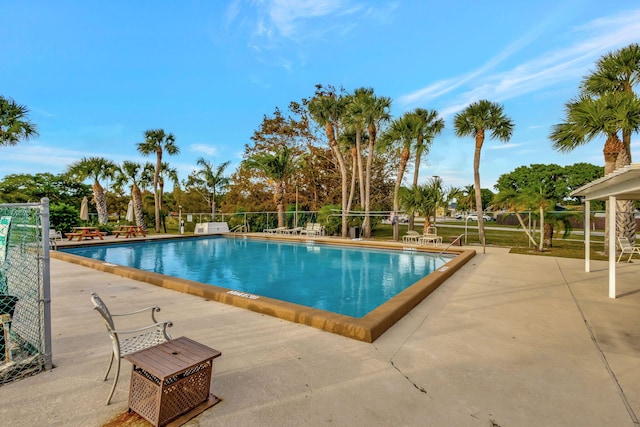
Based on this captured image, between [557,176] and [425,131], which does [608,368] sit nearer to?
[425,131]

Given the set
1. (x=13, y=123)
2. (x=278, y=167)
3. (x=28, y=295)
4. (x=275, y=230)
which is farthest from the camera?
(x=278, y=167)

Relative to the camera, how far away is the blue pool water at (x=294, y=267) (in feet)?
20.9

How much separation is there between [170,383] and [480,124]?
47.4 ft

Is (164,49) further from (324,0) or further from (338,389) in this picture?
(338,389)

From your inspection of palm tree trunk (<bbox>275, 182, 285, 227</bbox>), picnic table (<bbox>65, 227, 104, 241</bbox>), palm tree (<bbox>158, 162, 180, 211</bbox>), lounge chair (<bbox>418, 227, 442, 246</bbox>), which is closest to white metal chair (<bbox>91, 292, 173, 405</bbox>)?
lounge chair (<bbox>418, 227, 442, 246</bbox>)

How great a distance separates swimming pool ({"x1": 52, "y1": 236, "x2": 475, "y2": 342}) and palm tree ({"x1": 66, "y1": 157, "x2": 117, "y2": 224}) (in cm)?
708

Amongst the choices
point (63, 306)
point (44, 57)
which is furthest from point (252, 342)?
point (44, 57)

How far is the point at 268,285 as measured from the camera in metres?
7.20

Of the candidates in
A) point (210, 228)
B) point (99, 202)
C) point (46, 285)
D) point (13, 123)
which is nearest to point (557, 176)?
point (210, 228)

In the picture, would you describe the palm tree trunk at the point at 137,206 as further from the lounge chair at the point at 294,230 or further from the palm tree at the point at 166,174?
the lounge chair at the point at 294,230

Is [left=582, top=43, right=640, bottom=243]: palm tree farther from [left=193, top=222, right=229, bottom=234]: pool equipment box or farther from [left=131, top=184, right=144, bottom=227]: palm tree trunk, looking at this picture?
[left=131, top=184, right=144, bottom=227]: palm tree trunk

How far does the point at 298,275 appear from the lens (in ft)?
26.9

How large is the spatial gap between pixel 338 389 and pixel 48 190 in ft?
119

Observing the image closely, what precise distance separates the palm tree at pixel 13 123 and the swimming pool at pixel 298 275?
22.1 feet
